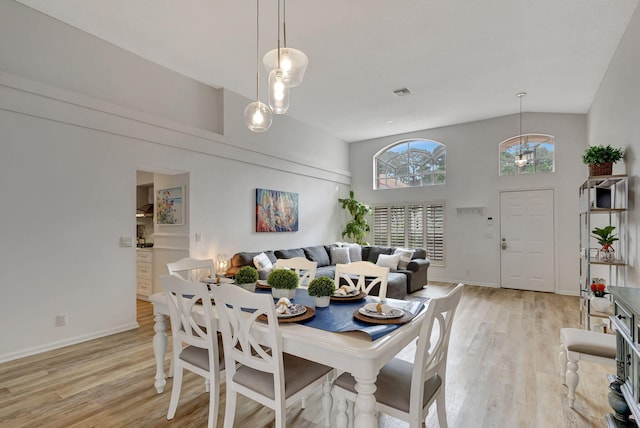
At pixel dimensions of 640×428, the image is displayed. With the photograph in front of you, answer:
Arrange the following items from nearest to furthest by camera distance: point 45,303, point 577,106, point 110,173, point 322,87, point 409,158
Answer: point 45,303
point 110,173
point 322,87
point 577,106
point 409,158

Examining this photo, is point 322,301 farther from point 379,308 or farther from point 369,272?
point 369,272

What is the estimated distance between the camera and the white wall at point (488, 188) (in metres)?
5.90

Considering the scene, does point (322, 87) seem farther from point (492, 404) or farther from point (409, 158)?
point (492, 404)

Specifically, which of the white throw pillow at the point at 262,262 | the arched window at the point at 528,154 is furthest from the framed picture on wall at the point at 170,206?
the arched window at the point at 528,154

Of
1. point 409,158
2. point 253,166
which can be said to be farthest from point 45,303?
point 409,158

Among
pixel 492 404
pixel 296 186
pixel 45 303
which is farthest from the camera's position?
pixel 296 186

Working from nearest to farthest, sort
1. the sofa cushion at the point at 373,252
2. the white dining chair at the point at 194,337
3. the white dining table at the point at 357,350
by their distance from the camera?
the white dining table at the point at 357,350 → the white dining chair at the point at 194,337 → the sofa cushion at the point at 373,252

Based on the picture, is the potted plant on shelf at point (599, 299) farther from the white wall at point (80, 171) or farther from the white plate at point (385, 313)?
the white wall at point (80, 171)

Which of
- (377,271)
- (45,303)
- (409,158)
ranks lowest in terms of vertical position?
(45,303)

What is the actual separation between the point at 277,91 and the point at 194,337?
1.74 m

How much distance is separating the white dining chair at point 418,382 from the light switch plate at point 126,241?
3370mm

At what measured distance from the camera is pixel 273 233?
5.99 m

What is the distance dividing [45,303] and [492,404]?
13.9 ft

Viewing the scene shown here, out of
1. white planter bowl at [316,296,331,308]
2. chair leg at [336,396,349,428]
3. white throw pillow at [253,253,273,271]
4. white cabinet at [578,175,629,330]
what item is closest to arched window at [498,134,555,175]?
→ white cabinet at [578,175,629,330]
